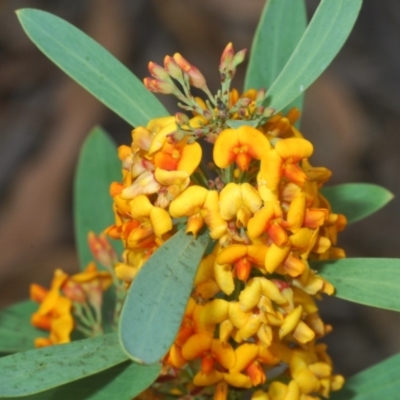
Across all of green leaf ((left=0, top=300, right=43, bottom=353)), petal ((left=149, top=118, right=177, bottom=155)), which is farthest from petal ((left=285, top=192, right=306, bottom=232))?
green leaf ((left=0, top=300, right=43, bottom=353))

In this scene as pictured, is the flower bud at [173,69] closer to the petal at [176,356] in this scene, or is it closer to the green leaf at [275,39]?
the green leaf at [275,39]

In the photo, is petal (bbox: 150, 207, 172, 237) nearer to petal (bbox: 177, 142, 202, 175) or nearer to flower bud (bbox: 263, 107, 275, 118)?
petal (bbox: 177, 142, 202, 175)

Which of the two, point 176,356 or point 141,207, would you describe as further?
point 176,356

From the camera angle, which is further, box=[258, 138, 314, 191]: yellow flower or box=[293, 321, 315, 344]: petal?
box=[293, 321, 315, 344]: petal

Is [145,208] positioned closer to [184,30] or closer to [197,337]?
[197,337]

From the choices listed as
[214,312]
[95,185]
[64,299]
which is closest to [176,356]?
[214,312]

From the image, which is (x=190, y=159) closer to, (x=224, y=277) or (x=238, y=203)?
(x=238, y=203)

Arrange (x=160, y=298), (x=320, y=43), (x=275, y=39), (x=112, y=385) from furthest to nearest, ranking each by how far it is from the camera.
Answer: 1. (x=275, y=39)
2. (x=112, y=385)
3. (x=320, y=43)
4. (x=160, y=298)
